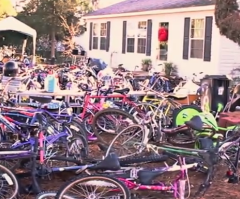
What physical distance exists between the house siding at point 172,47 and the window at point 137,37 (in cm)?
18

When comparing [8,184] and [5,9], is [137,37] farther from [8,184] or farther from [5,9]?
[8,184]

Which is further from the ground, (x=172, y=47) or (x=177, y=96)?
(x=172, y=47)

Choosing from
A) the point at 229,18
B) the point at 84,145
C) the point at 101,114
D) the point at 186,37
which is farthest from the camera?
the point at 186,37

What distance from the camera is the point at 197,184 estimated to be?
5.49m

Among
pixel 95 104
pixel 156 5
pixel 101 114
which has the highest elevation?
pixel 156 5

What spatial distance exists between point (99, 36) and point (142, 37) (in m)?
4.11

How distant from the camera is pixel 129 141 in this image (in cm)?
639

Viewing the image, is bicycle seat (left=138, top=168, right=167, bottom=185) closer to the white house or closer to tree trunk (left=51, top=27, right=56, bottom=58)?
the white house

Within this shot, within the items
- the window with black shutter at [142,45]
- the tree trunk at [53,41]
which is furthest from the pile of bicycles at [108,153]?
the tree trunk at [53,41]

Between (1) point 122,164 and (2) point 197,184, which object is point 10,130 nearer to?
(1) point 122,164

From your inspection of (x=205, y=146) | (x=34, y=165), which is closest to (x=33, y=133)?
(x=34, y=165)

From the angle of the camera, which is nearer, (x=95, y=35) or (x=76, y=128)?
(x=76, y=128)

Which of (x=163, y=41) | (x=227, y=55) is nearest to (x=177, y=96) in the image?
(x=227, y=55)

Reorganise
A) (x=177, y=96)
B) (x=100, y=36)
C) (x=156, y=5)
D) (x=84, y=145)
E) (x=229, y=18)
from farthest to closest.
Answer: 1. (x=100, y=36)
2. (x=156, y=5)
3. (x=229, y=18)
4. (x=177, y=96)
5. (x=84, y=145)
